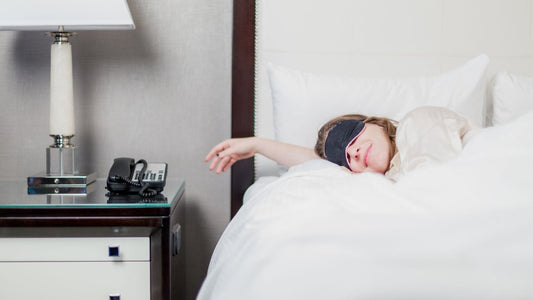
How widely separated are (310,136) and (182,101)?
50cm

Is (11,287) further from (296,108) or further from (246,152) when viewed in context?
(296,108)

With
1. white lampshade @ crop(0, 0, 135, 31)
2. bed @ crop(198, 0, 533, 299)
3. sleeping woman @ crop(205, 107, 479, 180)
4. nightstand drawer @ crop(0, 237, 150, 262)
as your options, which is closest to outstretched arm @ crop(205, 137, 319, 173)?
sleeping woman @ crop(205, 107, 479, 180)

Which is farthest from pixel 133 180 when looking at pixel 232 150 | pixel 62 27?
pixel 62 27

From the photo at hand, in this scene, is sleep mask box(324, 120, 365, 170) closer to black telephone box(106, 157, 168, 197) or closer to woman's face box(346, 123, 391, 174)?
woman's face box(346, 123, 391, 174)

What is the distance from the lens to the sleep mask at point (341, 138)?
1202 millimetres

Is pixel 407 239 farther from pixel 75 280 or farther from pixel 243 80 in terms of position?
pixel 243 80

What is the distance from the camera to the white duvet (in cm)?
54

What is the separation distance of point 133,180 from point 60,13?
0.47 m

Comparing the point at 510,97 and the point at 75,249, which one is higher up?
the point at 510,97

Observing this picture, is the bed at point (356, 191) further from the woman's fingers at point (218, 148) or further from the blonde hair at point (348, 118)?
the woman's fingers at point (218, 148)

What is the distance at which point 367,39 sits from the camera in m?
1.60

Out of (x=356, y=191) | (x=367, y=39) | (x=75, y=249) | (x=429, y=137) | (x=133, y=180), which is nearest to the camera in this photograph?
(x=356, y=191)

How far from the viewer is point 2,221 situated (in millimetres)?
1088

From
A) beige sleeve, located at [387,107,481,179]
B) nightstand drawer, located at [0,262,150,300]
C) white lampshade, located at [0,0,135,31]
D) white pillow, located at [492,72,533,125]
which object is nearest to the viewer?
beige sleeve, located at [387,107,481,179]
